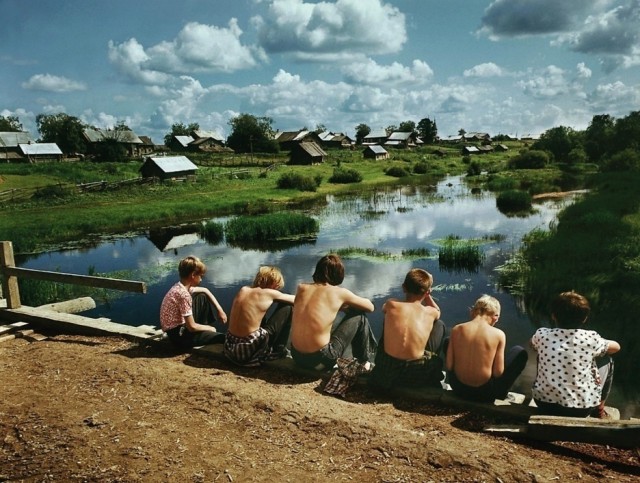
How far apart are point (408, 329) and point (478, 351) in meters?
0.80

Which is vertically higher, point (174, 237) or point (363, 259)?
point (174, 237)

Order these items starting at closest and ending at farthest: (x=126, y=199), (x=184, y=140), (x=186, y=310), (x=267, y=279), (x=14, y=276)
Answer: (x=267, y=279), (x=186, y=310), (x=14, y=276), (x=126, y=199), (x=184, y=140)

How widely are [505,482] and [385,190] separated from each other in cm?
4744

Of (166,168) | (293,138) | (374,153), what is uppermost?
(293,138)

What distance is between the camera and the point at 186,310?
24.3 ft

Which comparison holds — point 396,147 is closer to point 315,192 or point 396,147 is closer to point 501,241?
point 315,192

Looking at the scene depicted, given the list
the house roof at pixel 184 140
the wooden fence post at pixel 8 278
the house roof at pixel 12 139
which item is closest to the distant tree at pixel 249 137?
the house roof at pixel 184 140

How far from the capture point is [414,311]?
5.81 metres

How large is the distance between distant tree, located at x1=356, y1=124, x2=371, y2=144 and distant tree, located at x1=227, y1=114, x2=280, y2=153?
153 feet

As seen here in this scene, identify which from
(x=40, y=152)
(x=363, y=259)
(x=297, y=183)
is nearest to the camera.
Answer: (x=363, y=259)

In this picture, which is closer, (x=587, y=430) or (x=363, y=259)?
(x=587, y=430)

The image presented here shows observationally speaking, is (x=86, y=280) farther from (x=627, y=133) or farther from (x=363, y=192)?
(x=627, y=133)

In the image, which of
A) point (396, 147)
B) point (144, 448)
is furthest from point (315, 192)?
point (396, 147)

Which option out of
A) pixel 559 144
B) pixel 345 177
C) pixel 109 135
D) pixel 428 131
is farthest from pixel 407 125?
pixel 345 177
